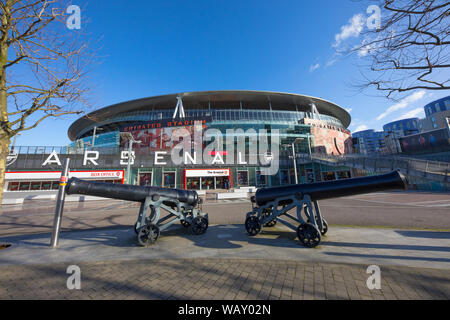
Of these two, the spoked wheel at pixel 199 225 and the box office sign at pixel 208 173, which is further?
the box office sign at pixel 208 173

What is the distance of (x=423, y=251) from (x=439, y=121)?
3242 inches

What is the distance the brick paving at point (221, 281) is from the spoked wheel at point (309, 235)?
3.18 feet

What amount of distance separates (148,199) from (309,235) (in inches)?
179

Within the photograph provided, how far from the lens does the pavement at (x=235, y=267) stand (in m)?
2.60

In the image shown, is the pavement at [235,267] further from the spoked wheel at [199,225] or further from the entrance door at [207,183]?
the entrance door at [207,183]

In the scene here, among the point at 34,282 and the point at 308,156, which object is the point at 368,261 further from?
the point at 308,156

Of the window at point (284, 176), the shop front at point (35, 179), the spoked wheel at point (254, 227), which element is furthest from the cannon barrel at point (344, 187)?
the window at point (284, 176)

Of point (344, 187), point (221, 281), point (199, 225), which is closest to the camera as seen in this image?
point (221, 281)

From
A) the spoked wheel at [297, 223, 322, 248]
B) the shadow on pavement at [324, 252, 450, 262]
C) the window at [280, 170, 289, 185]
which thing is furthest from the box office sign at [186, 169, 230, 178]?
the shadow on pavement at [324, 252, 450, 262]

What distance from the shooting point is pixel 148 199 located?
16.9 ft

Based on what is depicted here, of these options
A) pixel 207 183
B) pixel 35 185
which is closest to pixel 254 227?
pixel 207 183

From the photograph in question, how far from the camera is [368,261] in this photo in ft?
11.4

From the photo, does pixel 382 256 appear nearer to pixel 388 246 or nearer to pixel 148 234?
pixel 388 246
